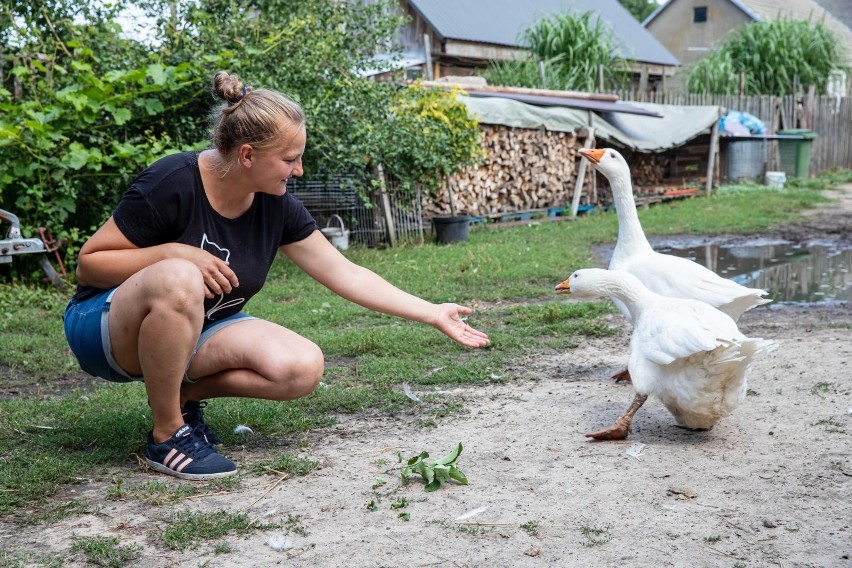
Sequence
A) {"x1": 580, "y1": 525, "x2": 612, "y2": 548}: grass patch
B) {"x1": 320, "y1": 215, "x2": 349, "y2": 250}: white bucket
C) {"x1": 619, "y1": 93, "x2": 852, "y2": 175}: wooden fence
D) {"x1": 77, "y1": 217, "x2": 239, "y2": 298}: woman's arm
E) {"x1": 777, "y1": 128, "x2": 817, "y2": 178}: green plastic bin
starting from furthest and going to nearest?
{"x1": 619, "y1": 93, "x2": 852, "y2": 175}: wooden fence → {"x1": 777, "y1": 128, "x2": 817, "y2": 178}: green plastic bin → {"x1": 320, "y1": 215, "x2": 349, "y2": 250}: white bucket → {"x1": 77, "y1": 217, "x2": 239, "y2": 298}: woman's arm → {"x1": 580, "y1": 525, "x2": 612, "y2": 548}: grass patch

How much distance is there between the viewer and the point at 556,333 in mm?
6457

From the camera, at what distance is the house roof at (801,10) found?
127 feet

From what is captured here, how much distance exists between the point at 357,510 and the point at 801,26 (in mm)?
26829

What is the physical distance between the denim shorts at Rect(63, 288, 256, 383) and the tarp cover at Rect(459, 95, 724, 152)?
9360 mm

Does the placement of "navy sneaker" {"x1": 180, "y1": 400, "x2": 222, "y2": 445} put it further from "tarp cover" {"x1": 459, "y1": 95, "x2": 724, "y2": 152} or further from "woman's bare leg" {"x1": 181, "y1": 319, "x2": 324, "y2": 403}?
"tarp cover" {"x1": 459, "y1": 95, "x2": 724, "y2": 152}

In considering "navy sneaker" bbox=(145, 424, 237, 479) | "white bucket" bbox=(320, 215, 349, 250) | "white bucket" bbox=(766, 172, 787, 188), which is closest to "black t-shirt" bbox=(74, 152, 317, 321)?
"navy sneaker" bbox=(145, 424, 237, 479)

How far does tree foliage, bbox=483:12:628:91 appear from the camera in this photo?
20.5m

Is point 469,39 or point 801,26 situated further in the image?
point 801,26

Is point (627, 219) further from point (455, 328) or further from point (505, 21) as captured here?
point (505, 21)

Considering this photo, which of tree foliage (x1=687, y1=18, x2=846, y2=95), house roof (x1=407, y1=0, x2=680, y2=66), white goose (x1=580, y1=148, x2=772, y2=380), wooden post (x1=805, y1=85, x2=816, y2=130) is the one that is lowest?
white goose (x1=580, y1=148, x2=772, y2=380)

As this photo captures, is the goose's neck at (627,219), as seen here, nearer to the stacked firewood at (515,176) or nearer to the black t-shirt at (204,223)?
the black t-shirt at (204,223)

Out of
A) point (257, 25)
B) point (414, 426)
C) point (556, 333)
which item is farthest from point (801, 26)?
point (414, 426)

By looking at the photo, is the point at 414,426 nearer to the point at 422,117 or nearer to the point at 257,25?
the point at 257,25

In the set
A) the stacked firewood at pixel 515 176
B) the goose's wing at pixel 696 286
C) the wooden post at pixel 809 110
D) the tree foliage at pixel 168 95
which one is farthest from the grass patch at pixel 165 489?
the wooden post at pixel 809 110
